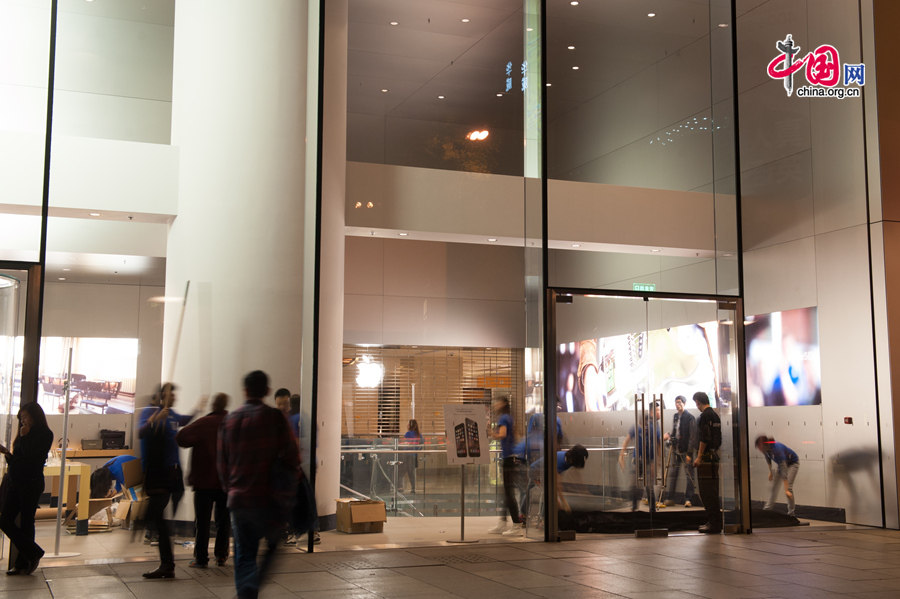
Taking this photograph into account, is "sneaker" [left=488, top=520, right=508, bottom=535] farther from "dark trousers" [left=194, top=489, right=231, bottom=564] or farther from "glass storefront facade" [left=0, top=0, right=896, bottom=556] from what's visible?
"dark trousers" [left=194, top=489, right=231, bottom=564]

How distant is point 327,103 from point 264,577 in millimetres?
6389

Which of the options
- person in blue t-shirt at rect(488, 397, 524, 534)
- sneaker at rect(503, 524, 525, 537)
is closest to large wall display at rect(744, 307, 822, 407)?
person in blue t-shirt at rect(488, 397, 524, 534)

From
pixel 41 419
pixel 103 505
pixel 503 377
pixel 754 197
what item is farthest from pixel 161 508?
pixel 503 377

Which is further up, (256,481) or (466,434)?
(466,434)

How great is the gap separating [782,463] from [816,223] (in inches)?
113

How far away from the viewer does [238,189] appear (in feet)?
26.7

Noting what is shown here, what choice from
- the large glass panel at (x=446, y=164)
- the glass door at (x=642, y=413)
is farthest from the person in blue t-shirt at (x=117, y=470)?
the glass door at (x=642, y=413)

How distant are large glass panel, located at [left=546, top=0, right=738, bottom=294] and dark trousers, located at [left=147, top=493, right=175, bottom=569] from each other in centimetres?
487

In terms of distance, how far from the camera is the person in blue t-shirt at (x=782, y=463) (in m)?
10.1

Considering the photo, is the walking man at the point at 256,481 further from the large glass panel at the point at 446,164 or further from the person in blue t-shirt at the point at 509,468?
the person in blue t-shirt at the point at 509,468

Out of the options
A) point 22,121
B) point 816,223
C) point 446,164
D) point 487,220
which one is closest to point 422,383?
point 446,164

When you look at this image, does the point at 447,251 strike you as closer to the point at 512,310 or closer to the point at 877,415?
the point at 512,310

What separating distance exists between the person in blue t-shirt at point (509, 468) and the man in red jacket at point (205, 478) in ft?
10.2

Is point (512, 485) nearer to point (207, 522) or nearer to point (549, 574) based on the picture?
point (549, 574)
